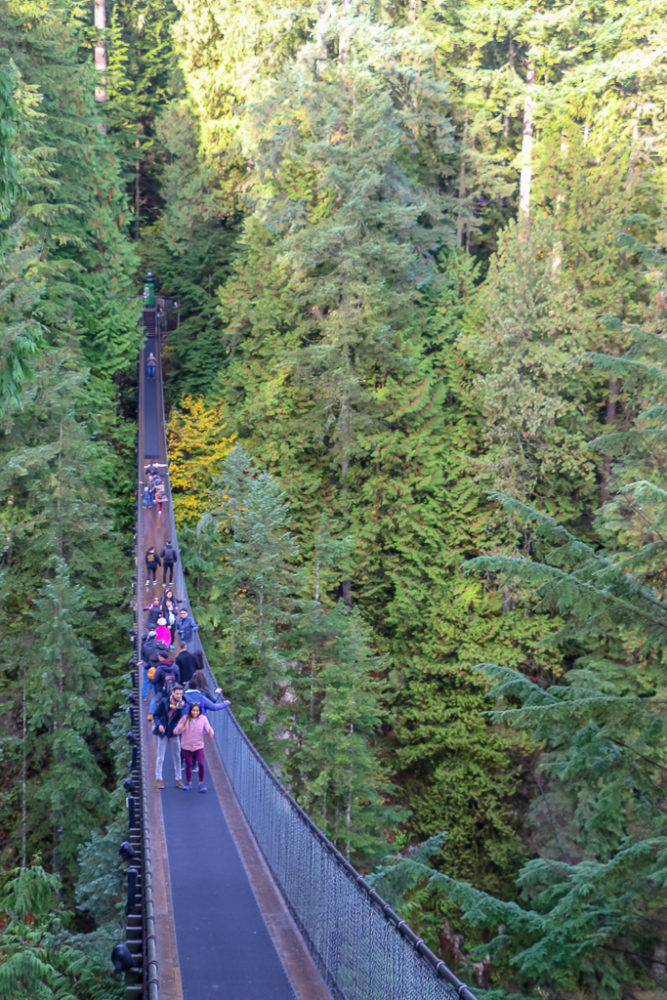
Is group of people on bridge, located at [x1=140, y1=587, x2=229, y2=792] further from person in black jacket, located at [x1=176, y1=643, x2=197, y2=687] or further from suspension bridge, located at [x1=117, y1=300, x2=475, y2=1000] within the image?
suspension bridge, located at [x1=117, y1=300, x2=475, y2=1000]

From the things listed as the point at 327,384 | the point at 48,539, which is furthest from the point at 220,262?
the point at 48,539

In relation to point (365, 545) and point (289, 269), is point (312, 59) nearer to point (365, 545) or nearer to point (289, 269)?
point (289, 269)

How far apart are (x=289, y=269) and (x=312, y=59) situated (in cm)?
639

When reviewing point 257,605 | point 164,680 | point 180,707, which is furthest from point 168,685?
point 257,605

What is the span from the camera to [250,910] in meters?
7.46

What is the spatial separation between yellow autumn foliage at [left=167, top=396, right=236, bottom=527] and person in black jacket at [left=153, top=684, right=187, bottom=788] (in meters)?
16.7

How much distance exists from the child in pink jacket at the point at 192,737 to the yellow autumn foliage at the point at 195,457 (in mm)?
17289

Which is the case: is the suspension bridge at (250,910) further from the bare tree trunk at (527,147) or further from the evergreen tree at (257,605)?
the bare tree trunk at (527,147)

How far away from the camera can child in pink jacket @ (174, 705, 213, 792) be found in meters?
9.71

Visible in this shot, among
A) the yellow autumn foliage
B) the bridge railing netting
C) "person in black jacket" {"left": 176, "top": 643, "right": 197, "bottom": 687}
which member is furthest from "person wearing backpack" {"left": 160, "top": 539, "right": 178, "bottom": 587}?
the bridge railing netting

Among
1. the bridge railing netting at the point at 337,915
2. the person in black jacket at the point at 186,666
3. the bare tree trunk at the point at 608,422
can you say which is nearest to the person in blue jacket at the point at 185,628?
the person in black jacket at the point at 186,666

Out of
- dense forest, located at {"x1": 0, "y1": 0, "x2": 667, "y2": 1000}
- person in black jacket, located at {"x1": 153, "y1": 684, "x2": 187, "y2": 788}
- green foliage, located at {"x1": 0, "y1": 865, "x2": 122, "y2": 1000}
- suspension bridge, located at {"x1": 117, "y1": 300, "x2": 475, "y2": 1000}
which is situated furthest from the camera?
dense forest, located at {"x1": 0, "y1": 0, "x2": 667, "y2": 1000}

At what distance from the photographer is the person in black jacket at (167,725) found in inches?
405

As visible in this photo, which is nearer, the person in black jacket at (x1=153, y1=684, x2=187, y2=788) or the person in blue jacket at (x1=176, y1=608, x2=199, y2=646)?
the person in black jacket at (x1=153, y1=684, x2=187, y2=788)
